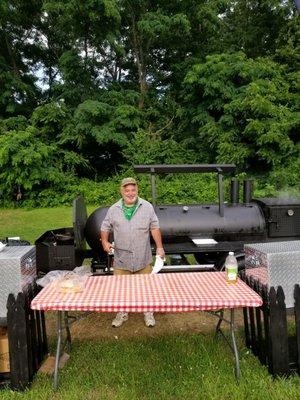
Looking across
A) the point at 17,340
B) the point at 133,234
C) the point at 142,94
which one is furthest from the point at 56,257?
the point at 142,94

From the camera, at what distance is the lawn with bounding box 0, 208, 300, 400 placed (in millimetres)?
3334

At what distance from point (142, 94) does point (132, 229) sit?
16.1 m

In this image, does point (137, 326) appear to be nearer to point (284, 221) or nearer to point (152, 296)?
point (152, 296)

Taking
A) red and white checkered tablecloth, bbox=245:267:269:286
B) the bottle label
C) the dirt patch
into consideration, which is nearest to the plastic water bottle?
the bottle label

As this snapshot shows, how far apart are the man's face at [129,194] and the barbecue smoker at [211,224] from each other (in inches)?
49.4

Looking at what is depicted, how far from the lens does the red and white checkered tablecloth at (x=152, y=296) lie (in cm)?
313

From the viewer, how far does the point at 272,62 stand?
17.0 metres

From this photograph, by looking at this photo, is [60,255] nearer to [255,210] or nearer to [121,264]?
[121,264]

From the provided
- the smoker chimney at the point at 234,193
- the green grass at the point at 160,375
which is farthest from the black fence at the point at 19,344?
the smoker chimney at the point at 234,193

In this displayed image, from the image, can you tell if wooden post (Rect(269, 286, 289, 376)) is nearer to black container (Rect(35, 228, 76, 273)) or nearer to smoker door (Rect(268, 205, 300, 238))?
smoker door (Rect(268, 205, 300, 238))

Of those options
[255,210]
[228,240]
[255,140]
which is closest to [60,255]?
[228,240]

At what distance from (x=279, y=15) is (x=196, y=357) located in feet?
61.9

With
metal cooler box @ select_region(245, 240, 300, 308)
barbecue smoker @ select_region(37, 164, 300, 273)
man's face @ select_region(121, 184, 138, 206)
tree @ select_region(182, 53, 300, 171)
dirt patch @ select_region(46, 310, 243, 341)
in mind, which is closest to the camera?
metal cooler box @ select_region(245, 240, 300, 308)

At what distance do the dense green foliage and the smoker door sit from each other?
835cm
